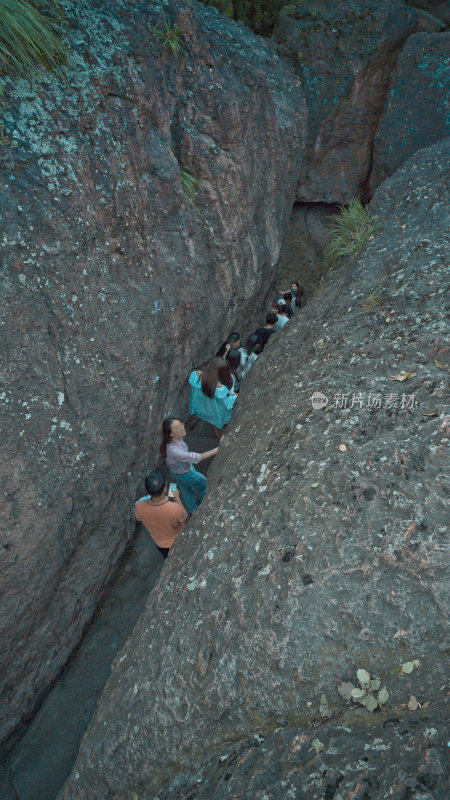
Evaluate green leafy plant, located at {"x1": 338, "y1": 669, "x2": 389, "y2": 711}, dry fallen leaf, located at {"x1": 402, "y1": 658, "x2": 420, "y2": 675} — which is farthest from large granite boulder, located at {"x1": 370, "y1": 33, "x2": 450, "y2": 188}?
green leafy plant, located at {"x1": 338, "y1": 669, "x2": 389, "y2": 711}

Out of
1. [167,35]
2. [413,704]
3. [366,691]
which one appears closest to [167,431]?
[366,691]

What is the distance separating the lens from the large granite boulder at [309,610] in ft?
7.34

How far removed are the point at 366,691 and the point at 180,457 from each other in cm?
222

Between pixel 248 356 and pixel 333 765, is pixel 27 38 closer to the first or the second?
pixel 248 356

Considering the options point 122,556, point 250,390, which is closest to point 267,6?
point 250,390

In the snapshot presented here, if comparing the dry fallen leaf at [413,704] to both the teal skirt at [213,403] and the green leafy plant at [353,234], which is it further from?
the green leafy plant at [353,234]

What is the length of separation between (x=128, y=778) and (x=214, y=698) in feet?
2.24

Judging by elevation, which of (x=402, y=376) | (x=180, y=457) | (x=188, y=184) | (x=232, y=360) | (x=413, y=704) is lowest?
(x=413, y=704)

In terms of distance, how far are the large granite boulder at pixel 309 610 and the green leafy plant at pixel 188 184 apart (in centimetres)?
262

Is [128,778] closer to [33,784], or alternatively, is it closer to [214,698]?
[214,698]

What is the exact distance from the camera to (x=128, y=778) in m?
2.76

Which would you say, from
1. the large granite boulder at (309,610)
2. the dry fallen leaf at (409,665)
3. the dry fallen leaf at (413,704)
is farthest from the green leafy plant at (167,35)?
the dry fallen leaf at (413,704)

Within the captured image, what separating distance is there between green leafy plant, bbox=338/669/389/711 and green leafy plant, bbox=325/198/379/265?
14.2 feet

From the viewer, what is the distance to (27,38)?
147 inches
